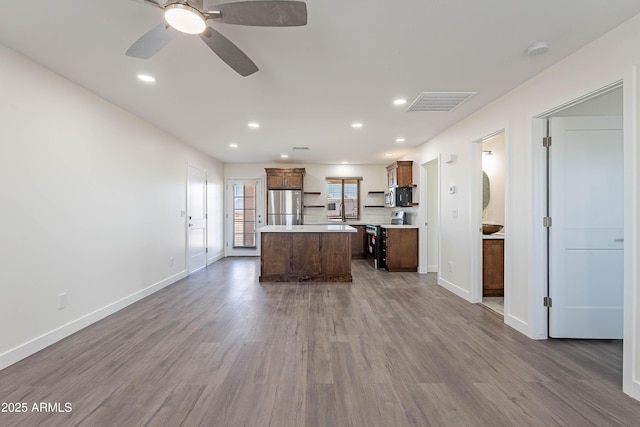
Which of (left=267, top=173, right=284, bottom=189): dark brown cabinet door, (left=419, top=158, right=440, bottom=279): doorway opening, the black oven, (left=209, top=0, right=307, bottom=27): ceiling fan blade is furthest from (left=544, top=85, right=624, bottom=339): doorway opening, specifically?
(left=267, top=173, right=284, bottom=189): dark brown cabinet door

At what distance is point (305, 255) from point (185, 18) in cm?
370

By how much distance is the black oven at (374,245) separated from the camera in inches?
228

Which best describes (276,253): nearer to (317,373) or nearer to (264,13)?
(317,373)

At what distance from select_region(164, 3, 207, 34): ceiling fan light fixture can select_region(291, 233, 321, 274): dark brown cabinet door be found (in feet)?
11.4

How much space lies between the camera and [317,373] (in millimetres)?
1984

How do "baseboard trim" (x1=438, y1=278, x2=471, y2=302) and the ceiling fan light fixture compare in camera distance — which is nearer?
the ceiling fan light fixture

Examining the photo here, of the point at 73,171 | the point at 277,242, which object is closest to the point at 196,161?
the point at 277,242

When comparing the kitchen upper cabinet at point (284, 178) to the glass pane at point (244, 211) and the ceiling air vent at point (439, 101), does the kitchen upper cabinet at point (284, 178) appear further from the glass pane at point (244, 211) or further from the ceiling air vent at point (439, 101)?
the ceiling air vent at point (439, 101)

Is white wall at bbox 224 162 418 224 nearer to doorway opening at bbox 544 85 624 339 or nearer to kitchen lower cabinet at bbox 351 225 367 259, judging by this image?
kitchen lower cabinet at bbox 351 225 367 259

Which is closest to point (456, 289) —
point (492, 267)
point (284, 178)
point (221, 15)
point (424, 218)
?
point (492, 267)

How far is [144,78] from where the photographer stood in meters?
2.60

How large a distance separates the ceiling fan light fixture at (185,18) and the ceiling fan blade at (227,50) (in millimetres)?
56

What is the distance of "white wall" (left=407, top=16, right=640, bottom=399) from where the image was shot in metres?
1.78

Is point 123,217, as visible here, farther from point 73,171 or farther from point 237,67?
point 237,67
